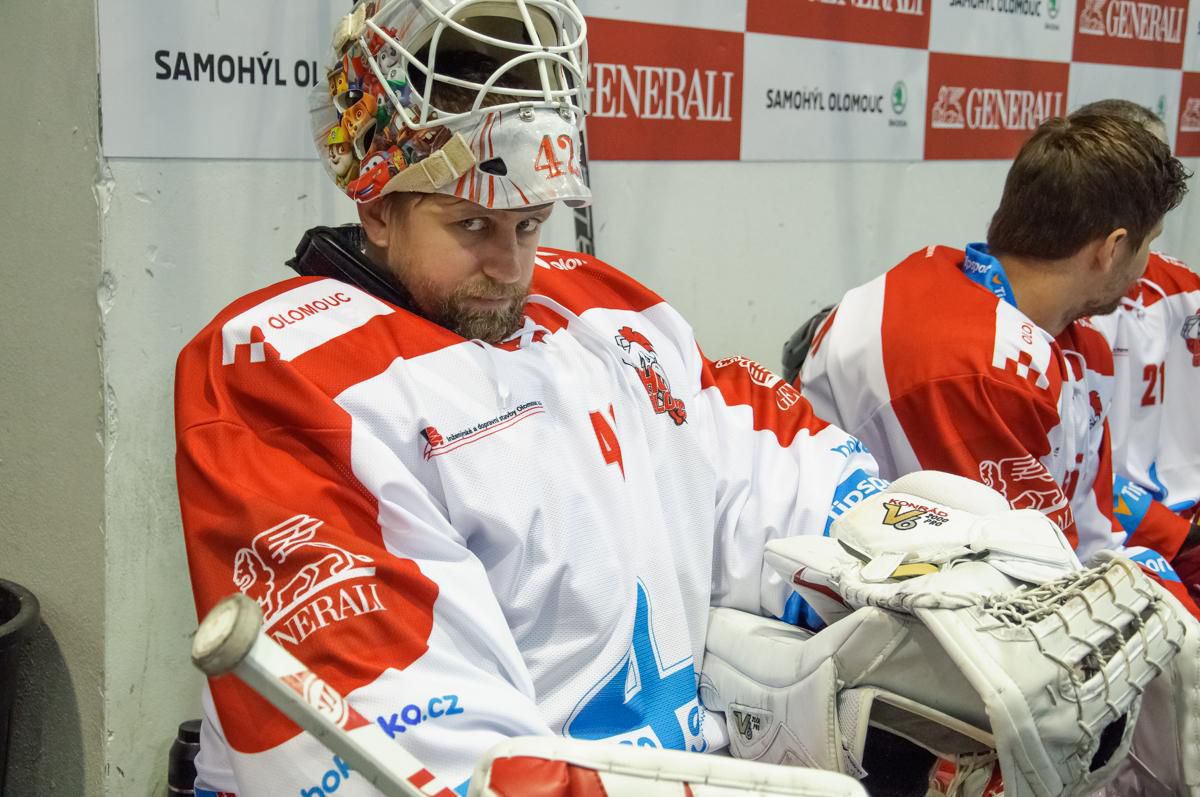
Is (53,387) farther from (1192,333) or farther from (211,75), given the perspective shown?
(1192,333)

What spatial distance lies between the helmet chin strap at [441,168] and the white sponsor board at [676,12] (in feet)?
3.03

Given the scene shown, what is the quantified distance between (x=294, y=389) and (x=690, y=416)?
0.50 meters

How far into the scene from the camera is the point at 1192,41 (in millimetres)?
3582

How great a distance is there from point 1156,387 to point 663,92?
110 cm

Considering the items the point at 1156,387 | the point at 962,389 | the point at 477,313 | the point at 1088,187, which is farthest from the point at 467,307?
the point at 1156,387

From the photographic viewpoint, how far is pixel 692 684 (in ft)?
4.43

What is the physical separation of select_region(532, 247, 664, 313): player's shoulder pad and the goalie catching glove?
404 mm

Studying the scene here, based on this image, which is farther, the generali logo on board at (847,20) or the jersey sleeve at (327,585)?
the generali logo on board at (847,20)

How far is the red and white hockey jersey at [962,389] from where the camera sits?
1690 millimetres

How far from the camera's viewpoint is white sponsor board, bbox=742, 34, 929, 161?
247cm

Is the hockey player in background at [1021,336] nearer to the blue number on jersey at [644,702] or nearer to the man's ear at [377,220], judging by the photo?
the blue number on jersey at [644,702]

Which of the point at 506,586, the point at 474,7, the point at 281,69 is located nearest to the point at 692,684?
the point at 506,586

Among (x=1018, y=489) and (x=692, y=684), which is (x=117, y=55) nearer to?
(x=692, y=684)

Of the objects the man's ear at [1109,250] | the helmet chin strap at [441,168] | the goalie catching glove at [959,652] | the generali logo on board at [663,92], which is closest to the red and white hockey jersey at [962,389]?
the man's ear at [1109,250]
